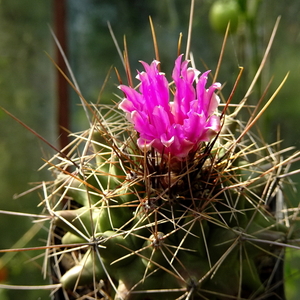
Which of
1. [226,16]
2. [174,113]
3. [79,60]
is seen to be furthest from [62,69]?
[174,113]

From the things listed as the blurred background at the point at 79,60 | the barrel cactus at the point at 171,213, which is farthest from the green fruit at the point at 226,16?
the barrel cactus at the point at 171,213

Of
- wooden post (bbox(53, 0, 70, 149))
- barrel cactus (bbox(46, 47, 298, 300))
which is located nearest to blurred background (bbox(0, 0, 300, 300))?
wooden post (bbox(53, 0, 70, 149))

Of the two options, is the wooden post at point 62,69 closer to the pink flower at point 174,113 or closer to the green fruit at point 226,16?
the green fruit at point 226,16

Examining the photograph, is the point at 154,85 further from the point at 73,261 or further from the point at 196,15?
the point at 196,15

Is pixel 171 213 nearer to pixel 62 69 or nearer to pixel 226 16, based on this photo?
pixel 226 16

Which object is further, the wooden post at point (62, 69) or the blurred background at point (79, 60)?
the wooden post at point (62, 69)

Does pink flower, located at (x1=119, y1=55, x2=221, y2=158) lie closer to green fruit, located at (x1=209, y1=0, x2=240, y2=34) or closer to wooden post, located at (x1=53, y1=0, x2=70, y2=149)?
green fruit, located at (x1=209, y1=0, x2=240, y2=34)
